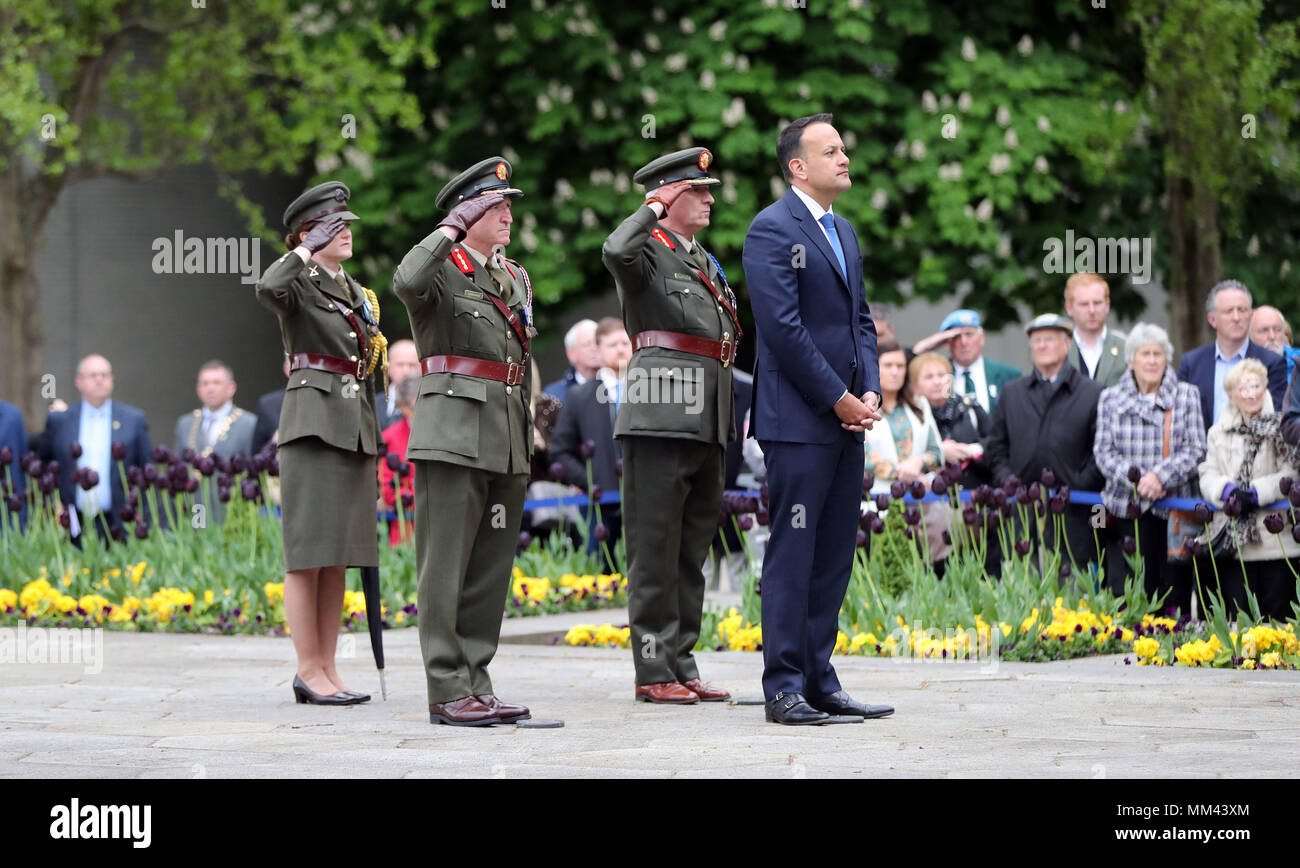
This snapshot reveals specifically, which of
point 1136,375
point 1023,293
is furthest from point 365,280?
point 1136,375

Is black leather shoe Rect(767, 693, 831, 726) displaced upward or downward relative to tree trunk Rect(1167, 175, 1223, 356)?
downward

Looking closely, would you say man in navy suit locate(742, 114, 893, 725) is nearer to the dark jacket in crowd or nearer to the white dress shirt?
the dark jacket in crowd

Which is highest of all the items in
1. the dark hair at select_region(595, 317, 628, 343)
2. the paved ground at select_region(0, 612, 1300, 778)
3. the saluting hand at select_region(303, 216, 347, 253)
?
the dark hair at select_region(595, 317, 628, 343)

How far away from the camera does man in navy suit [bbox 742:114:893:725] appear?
7145mm

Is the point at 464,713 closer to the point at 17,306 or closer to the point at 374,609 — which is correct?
the point at 374,609

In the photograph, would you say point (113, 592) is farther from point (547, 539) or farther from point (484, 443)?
point (484, 443)

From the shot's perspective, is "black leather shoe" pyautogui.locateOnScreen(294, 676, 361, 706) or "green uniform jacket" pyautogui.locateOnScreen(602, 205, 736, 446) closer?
"green uniform jacket" pyautogui.locateOnScreen(602, 205, 736, 446)

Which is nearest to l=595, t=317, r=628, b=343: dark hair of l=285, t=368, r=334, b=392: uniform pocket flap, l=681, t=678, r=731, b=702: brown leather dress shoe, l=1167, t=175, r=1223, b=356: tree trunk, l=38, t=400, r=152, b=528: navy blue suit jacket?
l=38, t=400, r=152, b=528: navy blue suit jacket

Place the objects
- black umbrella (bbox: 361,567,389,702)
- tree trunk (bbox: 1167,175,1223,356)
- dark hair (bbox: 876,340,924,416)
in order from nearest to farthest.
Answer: black umbrella (bbox: 361,567,389,702) → dark hair (bbox: 876,340,924,416) → tree trunk (bbox: 1167,175,1223,356)

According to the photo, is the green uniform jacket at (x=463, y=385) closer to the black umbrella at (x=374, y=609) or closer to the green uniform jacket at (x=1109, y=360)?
the black umbrella at (x=374, y=609)

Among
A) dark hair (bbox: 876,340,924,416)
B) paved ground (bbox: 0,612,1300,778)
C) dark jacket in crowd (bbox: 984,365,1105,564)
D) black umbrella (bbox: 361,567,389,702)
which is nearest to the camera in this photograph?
paved ground (bbox: 0,612,1300,778)

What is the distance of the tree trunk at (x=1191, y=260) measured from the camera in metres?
18.6

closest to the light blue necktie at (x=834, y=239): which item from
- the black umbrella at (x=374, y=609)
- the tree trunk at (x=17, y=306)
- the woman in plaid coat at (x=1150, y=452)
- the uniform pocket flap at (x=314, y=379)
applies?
the uniform pocket flap at (x=314, y=379)

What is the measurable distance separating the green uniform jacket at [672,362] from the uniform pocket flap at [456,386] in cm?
79
